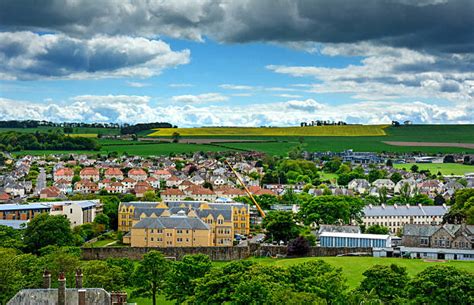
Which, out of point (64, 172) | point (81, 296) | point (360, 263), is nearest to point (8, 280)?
point (81, 296)

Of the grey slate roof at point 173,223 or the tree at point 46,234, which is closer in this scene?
the tree at point 46,234

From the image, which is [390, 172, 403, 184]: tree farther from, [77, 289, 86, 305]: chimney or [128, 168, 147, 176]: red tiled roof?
[77, 289, 86, 305]: chimney

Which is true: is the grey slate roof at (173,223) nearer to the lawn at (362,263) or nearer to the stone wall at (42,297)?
the lawn at (362,263)

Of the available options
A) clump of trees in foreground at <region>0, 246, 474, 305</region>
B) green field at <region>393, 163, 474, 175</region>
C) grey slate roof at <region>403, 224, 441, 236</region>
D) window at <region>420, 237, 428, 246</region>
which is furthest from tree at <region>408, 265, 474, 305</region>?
green field at <region>393, 163, 474, 175</region>

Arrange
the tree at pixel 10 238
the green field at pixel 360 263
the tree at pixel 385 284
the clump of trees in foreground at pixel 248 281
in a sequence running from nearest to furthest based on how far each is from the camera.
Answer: the clump of trees in foreground at pixel 248 281
the tree at pixel 385 284
the green field at pixel 360 263
the tree at pixel 10 238

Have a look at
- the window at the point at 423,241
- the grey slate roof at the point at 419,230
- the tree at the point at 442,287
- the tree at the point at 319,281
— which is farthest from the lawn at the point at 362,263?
the tree at the point at 442,287

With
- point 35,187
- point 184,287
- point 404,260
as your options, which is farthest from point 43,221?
point 35,187

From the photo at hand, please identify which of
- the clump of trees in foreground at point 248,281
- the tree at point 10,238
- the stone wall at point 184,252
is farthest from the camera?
the stone wall at point 184,252
